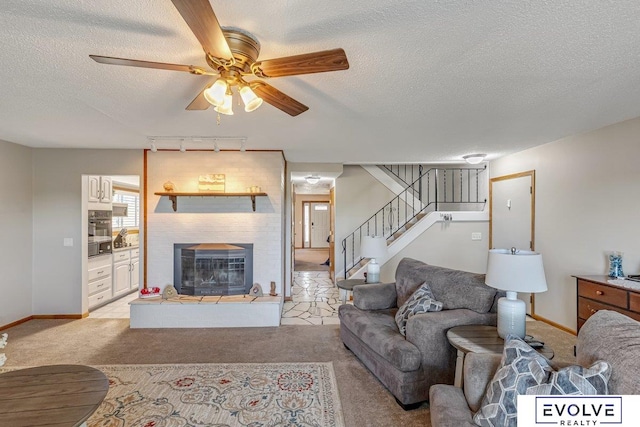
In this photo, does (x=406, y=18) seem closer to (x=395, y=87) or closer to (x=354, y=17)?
(x=354, y=17)

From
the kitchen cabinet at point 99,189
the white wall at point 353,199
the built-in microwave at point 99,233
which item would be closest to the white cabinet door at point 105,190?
the kitchen cabinet at point 99,189

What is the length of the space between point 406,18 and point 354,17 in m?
0.25

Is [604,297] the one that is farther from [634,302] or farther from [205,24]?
[205,24]

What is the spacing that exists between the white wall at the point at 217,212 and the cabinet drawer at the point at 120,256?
1.40 m

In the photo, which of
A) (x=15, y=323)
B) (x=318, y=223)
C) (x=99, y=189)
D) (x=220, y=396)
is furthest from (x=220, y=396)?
(x=318, y=223)

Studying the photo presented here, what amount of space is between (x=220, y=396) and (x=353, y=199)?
4.54 metres

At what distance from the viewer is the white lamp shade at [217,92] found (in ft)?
5.44

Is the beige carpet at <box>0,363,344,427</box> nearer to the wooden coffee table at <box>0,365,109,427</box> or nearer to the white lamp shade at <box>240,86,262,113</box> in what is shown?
the wooden coffee table at <box>0,365,109,427</box>

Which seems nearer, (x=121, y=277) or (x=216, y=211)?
(x=216, y=211)

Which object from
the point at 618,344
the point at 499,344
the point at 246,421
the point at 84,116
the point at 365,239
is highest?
the point at 84,116

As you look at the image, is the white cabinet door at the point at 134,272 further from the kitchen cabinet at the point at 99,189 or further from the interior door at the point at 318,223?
the interior door at the point at 318,223

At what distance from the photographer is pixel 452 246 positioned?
17.9 feet

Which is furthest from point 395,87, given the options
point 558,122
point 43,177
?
point 43,177

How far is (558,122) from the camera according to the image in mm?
3158
